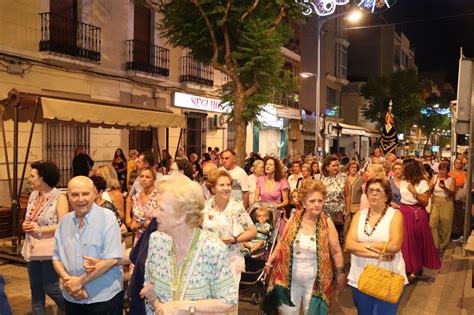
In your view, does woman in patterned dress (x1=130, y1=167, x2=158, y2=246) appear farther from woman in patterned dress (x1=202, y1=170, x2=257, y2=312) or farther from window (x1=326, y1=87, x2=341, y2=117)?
window (x1=326, y1=87, x2=341, y2=117)

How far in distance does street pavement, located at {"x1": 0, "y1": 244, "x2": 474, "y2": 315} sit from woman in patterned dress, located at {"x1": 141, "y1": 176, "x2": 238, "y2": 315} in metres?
3.53

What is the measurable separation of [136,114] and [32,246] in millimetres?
5924

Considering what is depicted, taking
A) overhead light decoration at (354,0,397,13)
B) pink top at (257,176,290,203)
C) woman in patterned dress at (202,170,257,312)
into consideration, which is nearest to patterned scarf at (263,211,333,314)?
woman in patterned dress at (202,170,257,312)

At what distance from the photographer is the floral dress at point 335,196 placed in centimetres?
823

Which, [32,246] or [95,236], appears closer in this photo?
[95,236]

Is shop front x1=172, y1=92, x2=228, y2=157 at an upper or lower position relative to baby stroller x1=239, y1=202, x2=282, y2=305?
upper

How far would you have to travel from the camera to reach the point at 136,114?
10.4 m

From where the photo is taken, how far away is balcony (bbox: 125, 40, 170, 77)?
57.1 feet

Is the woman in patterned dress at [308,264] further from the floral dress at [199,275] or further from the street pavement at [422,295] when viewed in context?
the street pavement at [422,295]

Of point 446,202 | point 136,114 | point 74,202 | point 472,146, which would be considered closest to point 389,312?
point 74,202

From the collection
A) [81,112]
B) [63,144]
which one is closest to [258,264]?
[81,112]

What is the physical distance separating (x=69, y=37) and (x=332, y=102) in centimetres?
2827

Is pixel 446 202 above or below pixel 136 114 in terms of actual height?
below

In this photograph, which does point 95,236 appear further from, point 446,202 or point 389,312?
point 446,202
